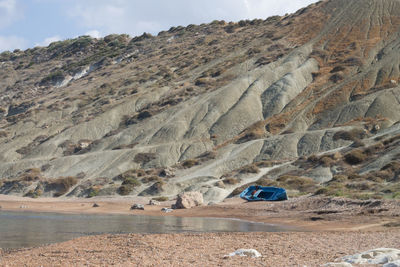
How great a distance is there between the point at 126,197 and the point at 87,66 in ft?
279

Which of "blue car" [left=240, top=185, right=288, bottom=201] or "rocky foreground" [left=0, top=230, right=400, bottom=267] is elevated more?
"blue car" [left=240, top=185, right=288, bottom=201]

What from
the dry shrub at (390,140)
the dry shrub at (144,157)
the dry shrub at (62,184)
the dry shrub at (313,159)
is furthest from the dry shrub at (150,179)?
the dry shrub at (390,140)

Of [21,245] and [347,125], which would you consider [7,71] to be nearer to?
[347,125]

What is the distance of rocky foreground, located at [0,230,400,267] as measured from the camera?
13805 mm

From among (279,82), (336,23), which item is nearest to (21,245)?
(279,82)

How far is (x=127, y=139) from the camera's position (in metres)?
72.8

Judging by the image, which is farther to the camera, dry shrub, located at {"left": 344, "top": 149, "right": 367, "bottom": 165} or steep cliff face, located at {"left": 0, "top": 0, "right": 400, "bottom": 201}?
steep cliff face, located at {"left": 0, "top": 0, "right": 400, "bottom": 201}

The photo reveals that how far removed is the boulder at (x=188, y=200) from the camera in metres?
40.2

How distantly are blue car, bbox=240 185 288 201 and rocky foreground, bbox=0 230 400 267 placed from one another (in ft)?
60.7

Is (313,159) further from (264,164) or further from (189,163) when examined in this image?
(189,163)

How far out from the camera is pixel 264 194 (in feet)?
134

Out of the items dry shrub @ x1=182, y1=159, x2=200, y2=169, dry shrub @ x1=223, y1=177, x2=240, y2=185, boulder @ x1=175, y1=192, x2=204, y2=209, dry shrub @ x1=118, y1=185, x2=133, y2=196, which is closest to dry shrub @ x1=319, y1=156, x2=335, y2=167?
dry shrub @ x1=223, y1=177, x2=240, y2=185

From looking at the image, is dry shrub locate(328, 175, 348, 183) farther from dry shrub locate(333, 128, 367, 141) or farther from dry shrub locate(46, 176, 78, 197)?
dry shrub locate(46, 176, 78, 197)

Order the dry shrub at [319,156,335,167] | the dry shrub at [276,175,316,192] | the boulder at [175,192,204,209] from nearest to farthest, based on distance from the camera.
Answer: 1. the boulder at [175,192,204,209]
2. the dry shrub at [276,175,316,192]
3. the dry shrub at [319,156,335,167]
